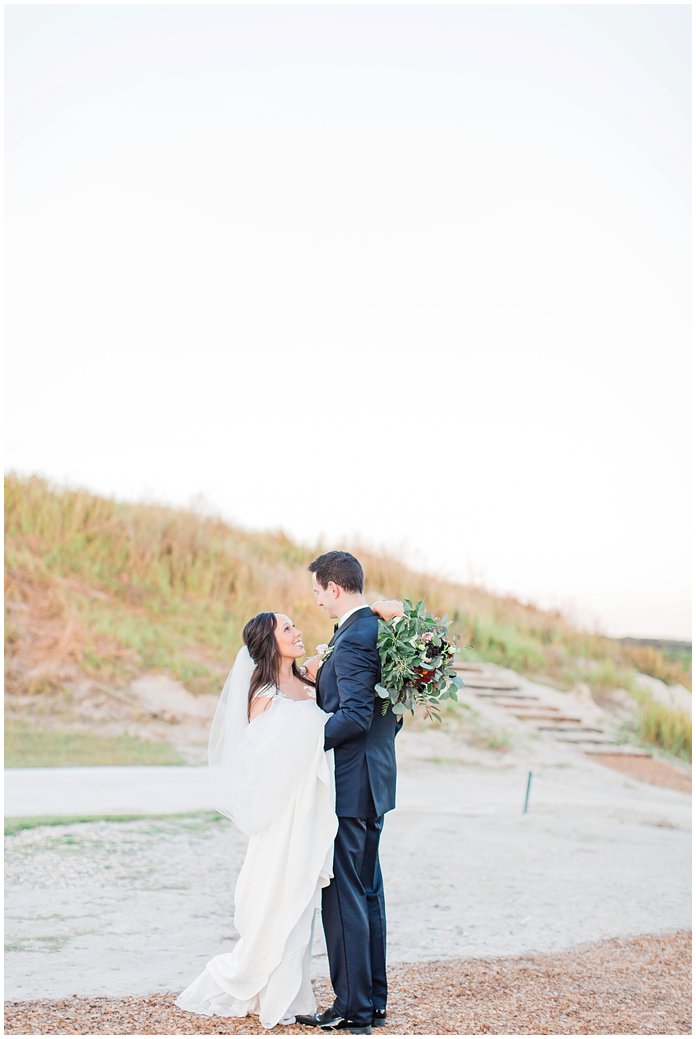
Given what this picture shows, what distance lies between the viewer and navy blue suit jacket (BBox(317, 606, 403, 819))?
507 cm

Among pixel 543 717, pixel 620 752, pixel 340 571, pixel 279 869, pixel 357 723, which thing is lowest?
pixel 279 869

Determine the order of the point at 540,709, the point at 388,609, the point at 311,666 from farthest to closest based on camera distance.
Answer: the point at 540,709, the point at 311,666, the point at 388,609

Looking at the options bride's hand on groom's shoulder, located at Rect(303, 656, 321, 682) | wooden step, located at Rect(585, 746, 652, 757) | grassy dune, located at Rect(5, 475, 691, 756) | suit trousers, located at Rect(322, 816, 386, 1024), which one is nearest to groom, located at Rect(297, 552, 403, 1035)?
suit trousers, located at Rect(322, 816, 386, 1024)

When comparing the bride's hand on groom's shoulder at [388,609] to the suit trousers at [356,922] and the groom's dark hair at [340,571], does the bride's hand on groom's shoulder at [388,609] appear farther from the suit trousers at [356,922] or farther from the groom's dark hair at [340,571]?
the suit trousers at [356,922]

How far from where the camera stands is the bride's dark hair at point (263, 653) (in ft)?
17.8

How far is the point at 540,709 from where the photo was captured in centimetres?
1969

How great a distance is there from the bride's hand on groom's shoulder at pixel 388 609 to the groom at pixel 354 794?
10cm

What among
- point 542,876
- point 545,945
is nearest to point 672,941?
point 545,945

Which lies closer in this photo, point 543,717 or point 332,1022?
point 332,1022

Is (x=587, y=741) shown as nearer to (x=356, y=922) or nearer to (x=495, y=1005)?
(x=495, y=1005)

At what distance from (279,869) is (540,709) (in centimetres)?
1513

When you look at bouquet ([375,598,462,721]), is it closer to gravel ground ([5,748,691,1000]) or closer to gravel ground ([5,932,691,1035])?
gravel ground ([5,932,691,1035])

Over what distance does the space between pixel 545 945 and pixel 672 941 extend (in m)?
0.98

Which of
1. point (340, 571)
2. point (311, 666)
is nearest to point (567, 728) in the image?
point (311, 666)
